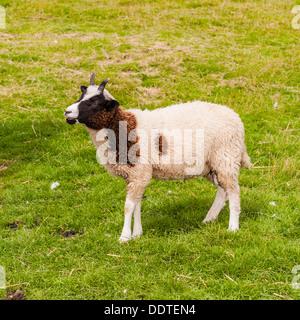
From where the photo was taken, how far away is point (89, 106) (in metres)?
4.66

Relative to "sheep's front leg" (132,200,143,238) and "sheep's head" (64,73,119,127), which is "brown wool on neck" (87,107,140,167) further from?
"sheep's front leg" (132,200,143,238)

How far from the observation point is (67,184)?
6.71 m

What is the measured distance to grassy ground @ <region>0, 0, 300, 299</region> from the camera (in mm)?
4371

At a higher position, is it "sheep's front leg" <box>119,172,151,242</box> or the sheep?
the sheep

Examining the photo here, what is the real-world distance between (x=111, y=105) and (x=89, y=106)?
0.84ft

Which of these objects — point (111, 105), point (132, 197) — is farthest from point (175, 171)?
point (111, 105)

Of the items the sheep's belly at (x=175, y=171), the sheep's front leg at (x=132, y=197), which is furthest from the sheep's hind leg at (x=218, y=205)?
the sheep's front leg at (x=132, y=197)

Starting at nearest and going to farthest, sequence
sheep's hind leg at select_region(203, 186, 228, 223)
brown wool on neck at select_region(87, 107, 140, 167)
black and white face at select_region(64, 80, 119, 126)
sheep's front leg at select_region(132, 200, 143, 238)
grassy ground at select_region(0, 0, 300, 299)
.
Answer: grassy ground at select_region(0, 0, 300, 299) < black and white face at select_region(64, 80, 119, 126) < brown wool on neck at select_region(87, 107, 140, 167) < sheep's front leg at select_region(132, 200, 143, 238) < sheep's hind leg at select_region(203, 186, 228, 223)

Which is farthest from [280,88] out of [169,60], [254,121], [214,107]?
[214,107]

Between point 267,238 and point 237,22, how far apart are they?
11.2m

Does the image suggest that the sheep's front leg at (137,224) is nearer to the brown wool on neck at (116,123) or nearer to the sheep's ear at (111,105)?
the brown wool on neck at (116,123)

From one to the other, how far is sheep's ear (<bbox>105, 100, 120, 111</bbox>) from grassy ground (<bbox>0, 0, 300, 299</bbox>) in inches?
63.5

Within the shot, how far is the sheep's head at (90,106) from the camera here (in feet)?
15.2

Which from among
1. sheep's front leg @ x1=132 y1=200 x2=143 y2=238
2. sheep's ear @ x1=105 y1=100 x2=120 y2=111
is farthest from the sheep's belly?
sheep's ear @ x1=105 y1=100 x2=120 y2=111
